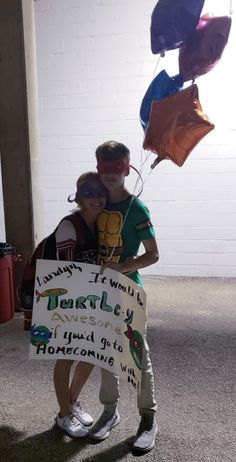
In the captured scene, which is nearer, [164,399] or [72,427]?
[72,427]

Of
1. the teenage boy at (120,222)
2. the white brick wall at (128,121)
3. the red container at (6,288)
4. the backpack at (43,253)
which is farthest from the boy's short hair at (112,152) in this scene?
the white brick wall at (128,121)

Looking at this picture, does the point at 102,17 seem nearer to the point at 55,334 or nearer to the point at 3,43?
the point at 3,43

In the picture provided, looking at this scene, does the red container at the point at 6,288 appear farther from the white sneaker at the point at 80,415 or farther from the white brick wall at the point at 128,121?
the white sneaker at the point at 80,415

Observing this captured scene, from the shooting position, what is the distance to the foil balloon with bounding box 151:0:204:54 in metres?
1.75

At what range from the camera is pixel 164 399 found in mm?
2449

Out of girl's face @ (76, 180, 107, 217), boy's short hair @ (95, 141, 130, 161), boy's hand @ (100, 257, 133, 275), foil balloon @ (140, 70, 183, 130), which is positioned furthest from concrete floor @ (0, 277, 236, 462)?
foil balloon @ (140, 70, 183, 130)

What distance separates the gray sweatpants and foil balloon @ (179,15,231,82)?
1.34 metres

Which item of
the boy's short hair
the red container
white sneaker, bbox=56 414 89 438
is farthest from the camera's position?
the red container

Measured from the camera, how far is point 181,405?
238cm

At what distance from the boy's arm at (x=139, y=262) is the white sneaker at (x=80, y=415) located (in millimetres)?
914

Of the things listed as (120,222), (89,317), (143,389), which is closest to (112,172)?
(120,222)

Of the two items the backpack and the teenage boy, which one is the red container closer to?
the backpack

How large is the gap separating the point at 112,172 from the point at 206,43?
2.45 feet

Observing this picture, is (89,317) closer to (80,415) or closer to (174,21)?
(80,415)
